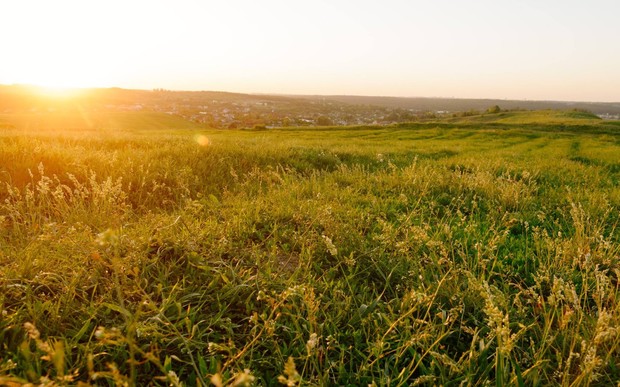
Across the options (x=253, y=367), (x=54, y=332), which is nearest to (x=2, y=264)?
(x=54, y=332)

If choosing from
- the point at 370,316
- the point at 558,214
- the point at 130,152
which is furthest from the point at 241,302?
the point at 130,152

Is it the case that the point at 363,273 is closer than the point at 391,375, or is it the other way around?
the point at 391,375

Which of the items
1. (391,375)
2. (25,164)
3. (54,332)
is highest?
(25,164)

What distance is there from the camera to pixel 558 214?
224 inches

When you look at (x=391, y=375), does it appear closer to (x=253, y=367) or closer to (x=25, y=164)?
(x=253, y=367)

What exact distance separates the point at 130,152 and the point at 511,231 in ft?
24.7

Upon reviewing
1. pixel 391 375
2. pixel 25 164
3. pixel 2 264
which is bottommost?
pixel 391 375

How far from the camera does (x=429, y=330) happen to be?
7.98 feet

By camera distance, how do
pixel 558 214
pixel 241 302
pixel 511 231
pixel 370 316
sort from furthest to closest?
1. pixel 558 214
2. pixel 511 231
3. pixel 241 302
4. pixel 370 316

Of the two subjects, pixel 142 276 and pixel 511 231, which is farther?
pixel 511 231

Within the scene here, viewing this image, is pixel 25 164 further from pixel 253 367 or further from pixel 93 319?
pixel 253 367

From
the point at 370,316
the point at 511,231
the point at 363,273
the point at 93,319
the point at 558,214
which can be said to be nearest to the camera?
the point at 93,319

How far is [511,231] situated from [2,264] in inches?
219

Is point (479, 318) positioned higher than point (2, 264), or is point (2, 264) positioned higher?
point (2, 264)
